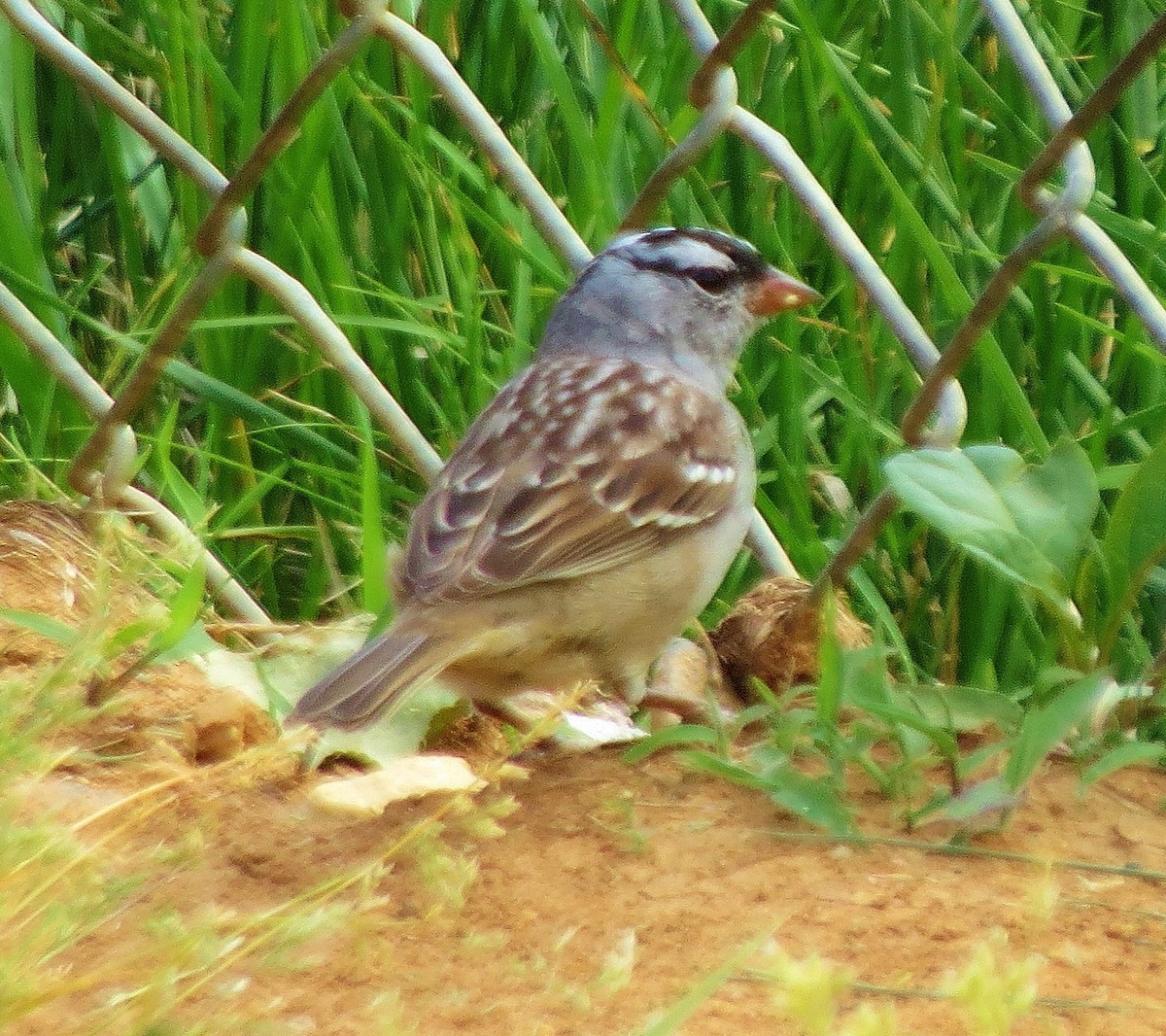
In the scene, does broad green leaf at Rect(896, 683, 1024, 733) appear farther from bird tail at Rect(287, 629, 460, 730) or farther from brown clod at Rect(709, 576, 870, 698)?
bird tail at Rect(287, 629, 460, 730)

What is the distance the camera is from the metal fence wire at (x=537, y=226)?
2.53 meters

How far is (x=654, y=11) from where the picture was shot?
3.70 m

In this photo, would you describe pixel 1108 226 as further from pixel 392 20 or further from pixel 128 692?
pixel 128 692

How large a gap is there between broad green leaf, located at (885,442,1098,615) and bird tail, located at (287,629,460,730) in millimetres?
679

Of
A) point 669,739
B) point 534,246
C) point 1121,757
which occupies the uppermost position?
point 534,246

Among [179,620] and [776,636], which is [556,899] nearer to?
[179,620]

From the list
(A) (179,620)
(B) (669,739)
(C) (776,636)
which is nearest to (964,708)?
(B) (669,739)

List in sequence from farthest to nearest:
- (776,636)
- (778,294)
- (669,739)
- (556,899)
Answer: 1. (778,294)
2. (776,636)
3. (669,739)
4. (556,899)

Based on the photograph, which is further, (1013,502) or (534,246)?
(534,246)

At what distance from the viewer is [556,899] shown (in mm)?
2229

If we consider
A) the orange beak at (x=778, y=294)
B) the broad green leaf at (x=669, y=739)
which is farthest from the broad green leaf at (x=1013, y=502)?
the orange beak at (x=778, y=294)

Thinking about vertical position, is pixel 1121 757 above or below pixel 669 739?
above

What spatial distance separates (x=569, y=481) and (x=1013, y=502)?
84 cm

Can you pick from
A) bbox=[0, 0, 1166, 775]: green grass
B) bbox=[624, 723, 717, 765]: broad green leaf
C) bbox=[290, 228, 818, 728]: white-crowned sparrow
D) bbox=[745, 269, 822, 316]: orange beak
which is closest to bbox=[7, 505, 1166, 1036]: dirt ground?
bbox=[624, 723, 717, 765]: broad green leaf
